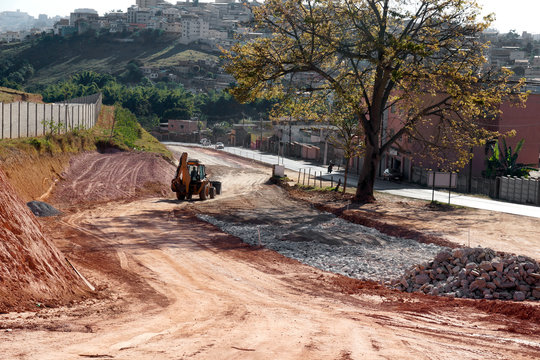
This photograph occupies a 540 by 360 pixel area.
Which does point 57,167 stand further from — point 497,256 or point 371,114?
point 497,256

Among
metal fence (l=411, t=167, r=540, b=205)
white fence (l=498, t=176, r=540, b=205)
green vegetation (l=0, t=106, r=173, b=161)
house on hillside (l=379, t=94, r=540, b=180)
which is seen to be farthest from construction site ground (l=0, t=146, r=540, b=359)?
house on hillside (l=379, t=94, r=540, b=180)

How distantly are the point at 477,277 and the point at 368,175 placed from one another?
77.6 feet

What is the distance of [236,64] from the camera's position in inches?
1490

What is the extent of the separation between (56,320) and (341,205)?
28583 millimetres

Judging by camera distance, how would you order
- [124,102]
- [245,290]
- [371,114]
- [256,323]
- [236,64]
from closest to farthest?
[256,323] → [245,290] → [236,64] → [371,114] → [124,102]

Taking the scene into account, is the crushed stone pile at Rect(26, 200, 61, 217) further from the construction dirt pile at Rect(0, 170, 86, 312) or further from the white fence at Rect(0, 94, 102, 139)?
the construction dirt pile at Rect(0, 170, 86, 312)

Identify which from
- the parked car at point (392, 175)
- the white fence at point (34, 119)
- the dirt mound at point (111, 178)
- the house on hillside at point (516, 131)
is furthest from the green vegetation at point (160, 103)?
the dirt mound at point (111, 178)

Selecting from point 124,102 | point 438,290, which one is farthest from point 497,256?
point 124,102

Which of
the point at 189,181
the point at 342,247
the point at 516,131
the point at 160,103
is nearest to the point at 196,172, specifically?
the point at 189,181

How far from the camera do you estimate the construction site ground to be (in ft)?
35.8

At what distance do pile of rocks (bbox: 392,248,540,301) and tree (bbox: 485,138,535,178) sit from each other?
37821mm

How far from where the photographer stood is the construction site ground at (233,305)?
35.8ft

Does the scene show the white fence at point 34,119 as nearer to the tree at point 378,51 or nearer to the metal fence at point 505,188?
the tree at point 378,51

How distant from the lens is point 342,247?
81.9 ft
